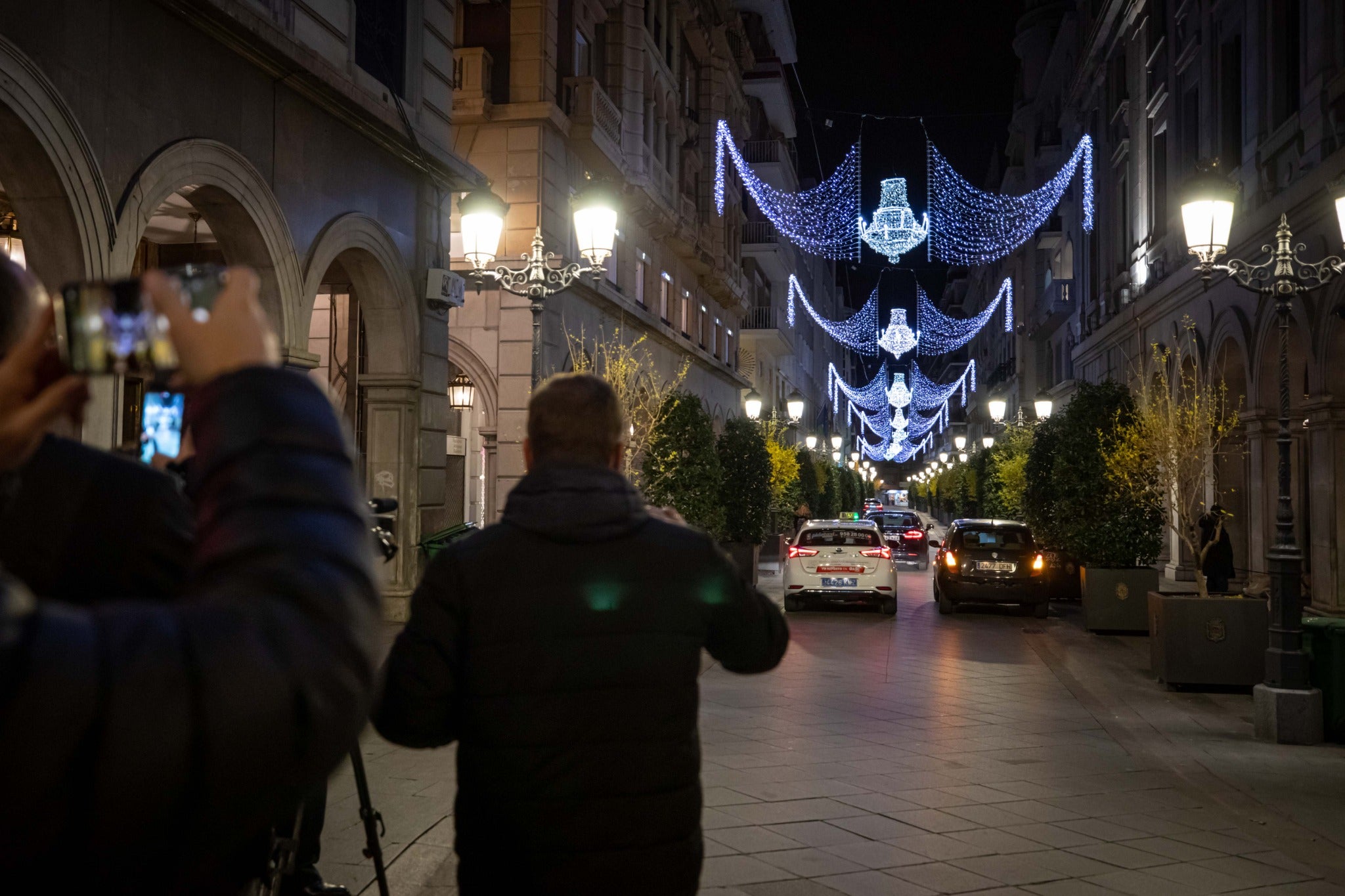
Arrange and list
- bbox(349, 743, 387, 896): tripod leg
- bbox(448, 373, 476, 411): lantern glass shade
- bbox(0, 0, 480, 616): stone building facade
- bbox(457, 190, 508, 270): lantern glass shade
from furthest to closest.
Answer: bbox(448, 373, 476, 411): lantern glass shade
bbox(457, 190, 508, 270): lantern glass shade
bbox(0, 0, 480, 616): stone building facade
bbox(349, 743, 387, 896): tripod leg

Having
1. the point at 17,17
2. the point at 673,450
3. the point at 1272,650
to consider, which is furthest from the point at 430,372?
the point at 1272,650

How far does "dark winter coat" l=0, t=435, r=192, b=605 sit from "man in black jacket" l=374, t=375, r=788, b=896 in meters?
1.12

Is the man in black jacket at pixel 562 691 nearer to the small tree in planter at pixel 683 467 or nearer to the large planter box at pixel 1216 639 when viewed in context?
the large planter box at pixel 1216 639

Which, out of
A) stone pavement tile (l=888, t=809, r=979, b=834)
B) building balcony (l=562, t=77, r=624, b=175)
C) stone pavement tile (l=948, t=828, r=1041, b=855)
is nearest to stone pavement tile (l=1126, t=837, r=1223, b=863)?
stone pavement tile (l=948, t=828, r=1041, b=855)

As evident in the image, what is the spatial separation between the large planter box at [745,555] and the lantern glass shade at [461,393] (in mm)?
5964

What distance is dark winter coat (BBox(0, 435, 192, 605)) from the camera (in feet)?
4.55

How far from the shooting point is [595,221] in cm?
1291

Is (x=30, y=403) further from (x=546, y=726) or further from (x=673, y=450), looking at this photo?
(x=673, y=450)

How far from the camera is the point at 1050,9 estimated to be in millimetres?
56062

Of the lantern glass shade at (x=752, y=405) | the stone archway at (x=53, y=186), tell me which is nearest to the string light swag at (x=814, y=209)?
the lantern glass shade at (x=752, y=405)

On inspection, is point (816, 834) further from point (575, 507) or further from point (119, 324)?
point (119, 324)

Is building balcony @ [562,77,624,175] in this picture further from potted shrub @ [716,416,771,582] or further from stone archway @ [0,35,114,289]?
stone archway @ [0,35,114,289]

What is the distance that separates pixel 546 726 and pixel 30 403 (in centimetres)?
160

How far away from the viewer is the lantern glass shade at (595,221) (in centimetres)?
1280
